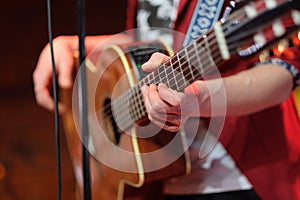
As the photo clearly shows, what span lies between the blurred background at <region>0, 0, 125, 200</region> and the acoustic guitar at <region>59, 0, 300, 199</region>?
0.79 meters

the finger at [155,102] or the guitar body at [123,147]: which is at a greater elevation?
the finger at [155,102]

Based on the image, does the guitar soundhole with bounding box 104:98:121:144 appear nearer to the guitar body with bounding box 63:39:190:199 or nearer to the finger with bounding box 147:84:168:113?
the guitar body with bounding box 63:39:190:199

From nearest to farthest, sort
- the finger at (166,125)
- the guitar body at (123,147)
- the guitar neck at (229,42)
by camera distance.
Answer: the guitar neck at (229,42) → the finger at (166,125) → the guitar body at (123,147)

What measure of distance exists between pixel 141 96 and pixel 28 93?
119cm

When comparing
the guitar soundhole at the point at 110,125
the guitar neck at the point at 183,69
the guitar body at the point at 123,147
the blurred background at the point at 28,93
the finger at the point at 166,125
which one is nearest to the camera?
the guitar neck at the point at 183,69

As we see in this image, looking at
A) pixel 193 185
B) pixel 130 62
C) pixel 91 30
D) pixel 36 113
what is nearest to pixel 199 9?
pixel 130 62

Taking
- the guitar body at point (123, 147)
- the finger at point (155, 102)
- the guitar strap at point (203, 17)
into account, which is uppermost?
the guitar strap at point (203, 17)

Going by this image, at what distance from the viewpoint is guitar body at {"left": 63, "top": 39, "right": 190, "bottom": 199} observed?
3.31 feet

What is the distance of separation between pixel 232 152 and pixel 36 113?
1295 mm

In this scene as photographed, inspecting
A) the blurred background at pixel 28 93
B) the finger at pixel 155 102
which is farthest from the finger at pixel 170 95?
the blurred background at pixel 28 93

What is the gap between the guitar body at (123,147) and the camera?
1009 mm

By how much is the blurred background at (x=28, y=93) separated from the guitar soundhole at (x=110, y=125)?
0.93 metres

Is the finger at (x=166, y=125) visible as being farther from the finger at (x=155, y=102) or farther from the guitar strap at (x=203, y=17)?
the guitar strap at (x=203, y=17)

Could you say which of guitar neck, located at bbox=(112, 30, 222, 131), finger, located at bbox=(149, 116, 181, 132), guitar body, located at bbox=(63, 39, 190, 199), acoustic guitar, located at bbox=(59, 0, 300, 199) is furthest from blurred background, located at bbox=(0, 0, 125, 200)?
finger, located at bbox=(149, 116, 181, 132)
